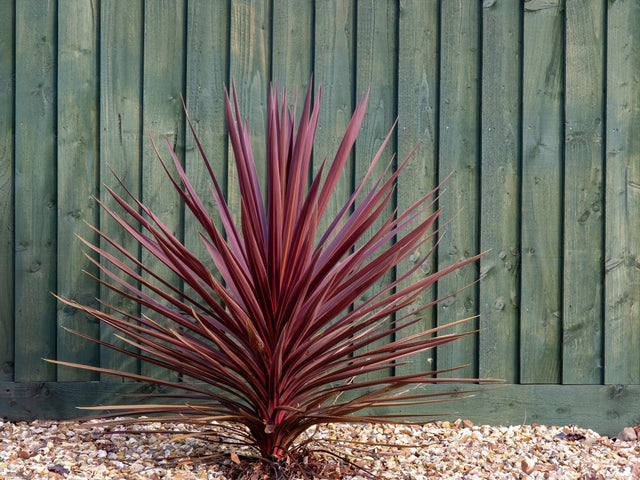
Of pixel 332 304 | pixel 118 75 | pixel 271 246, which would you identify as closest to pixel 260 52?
pixel 118 75

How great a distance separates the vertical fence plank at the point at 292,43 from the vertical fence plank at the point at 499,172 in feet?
2.52

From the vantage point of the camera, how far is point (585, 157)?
249 cm

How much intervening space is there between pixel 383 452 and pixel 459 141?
133cm

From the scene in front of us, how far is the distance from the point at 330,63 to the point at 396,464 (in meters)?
1.65

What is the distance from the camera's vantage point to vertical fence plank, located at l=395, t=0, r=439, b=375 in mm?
2480

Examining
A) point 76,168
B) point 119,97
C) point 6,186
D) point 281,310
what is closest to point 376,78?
point 119,97

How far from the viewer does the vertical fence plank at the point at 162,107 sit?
8.09ft

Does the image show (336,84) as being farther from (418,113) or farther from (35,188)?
(35,188)

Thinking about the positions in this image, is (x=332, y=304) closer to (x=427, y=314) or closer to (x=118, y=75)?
→ (x=427, y=314)

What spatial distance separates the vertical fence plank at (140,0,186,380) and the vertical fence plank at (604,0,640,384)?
1.87m

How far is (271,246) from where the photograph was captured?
179 centimetres

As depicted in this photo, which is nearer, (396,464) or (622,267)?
(396,464)

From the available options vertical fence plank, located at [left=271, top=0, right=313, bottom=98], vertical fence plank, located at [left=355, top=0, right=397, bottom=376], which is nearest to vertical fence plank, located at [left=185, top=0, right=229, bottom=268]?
vertical fence plank, located at [left=271, top=0, right=313, bottom=98]

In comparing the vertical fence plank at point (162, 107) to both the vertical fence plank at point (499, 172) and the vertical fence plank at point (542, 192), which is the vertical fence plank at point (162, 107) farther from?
the vertical fence plank at point (542, 192)
